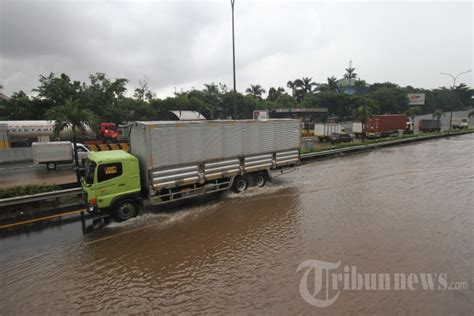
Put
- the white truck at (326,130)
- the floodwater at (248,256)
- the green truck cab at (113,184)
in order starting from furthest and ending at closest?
the white truck at (326,130)
the green truck cab at (113,184)
the floodwater at (248,256)

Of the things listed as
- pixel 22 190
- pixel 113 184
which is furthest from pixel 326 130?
pixel 22 190

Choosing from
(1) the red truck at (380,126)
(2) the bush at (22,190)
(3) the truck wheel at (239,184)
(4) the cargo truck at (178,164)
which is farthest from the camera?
(1) the red truck at (380,126)

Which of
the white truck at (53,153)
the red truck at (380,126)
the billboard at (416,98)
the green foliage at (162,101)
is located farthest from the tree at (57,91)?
the billboard at (416,98)

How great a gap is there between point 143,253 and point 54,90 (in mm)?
38858

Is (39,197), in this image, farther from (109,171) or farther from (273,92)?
(273,92)

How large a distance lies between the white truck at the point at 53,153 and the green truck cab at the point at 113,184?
10.4 metres

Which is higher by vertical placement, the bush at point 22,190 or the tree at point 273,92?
the tree at point 273,92

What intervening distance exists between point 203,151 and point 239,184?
259 centimetres

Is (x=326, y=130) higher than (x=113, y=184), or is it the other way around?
(x=326, y=130)

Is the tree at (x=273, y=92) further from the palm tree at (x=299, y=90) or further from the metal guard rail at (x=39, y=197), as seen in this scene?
the metal guard rail at (x=39, y=197)

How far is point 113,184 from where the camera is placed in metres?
9.11

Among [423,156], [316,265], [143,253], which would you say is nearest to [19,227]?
[143,253]
